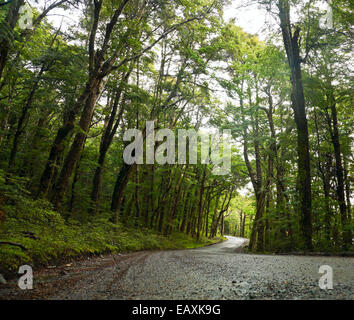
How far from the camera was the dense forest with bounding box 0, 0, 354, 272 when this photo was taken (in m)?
7.75

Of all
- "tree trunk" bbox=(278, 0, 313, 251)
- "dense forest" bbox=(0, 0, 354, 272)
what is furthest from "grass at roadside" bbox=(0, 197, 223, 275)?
"tree trunk" bbox=(278, 0, 313, 251)

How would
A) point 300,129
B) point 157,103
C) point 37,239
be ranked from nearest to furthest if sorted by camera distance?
point 37,239 < point 300,129 < point 157,103

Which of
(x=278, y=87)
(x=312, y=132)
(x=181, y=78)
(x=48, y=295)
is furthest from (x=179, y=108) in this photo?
(x=48, y=295)

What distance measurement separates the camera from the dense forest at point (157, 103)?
7.75 metres

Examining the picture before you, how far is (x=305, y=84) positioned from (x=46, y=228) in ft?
32.8

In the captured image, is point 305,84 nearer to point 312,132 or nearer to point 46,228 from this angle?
point 312,132

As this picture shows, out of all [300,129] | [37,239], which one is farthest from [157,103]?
[37,239]

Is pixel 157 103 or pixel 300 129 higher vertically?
pixel 157 103

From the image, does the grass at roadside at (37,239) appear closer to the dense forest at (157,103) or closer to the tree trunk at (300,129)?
the dense forest at (157,103)

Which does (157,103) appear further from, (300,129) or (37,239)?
(37,239)

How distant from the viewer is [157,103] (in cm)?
1528

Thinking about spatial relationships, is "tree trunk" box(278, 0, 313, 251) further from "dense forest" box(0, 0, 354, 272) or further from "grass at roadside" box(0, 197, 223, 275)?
"grass at roadside" box(0, 197, 223, 275)

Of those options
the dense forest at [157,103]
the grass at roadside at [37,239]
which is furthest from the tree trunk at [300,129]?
the grass at roadside at [37,239]

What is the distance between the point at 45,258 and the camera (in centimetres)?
407
